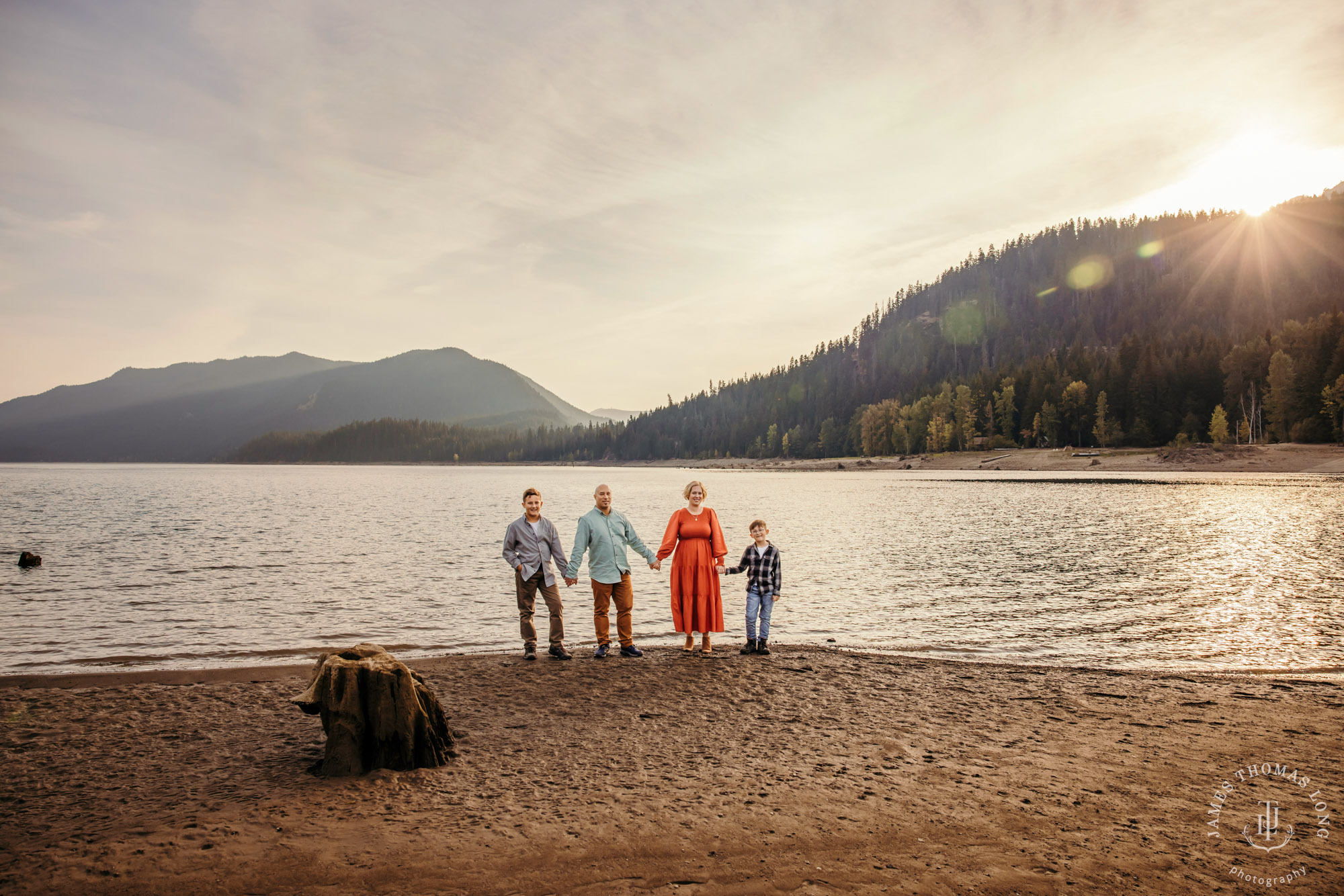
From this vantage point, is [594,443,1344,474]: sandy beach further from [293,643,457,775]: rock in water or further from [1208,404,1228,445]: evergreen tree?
[293,643,457,775]: rock in water

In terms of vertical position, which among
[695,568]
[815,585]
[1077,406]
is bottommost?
[815,585]

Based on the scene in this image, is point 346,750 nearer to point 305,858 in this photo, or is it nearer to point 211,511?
point 305,858

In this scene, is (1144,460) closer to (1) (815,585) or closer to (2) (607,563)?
(1) (815,585)

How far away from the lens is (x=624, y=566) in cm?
1228

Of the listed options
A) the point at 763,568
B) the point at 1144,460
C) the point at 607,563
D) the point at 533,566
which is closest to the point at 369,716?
the point at 533,566

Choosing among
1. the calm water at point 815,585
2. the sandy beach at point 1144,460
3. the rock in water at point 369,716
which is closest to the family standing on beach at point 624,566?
the calm water at point 815,585

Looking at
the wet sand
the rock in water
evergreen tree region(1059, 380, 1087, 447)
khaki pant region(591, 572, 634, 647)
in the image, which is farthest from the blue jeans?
evergreen tree region(1059, 380, 1087, 447)

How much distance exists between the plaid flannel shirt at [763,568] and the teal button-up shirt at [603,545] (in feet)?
5.69

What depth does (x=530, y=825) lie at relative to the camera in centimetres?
596

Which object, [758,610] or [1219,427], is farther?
[1219,427]

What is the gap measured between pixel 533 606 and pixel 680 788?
605 cm

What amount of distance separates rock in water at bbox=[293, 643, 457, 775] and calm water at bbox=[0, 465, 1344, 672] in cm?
684

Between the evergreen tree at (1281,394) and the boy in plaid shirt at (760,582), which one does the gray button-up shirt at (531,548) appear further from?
the evergreen tree at (1281,394)

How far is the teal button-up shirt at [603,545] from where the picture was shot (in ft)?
39.7
